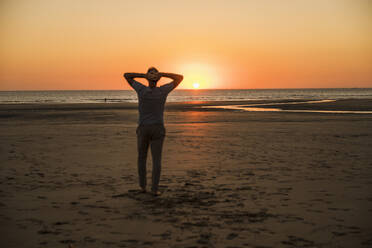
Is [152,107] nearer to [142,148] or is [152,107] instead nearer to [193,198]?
[142,148]

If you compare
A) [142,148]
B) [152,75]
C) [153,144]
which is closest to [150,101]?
[152,75]

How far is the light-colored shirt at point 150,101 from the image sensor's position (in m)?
7.18

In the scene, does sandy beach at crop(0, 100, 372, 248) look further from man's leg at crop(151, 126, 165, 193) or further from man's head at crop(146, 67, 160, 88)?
man's head at crop(146, 67, 160, 88)

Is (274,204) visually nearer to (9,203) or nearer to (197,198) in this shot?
(197,198)

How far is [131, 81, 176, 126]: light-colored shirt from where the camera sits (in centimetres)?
718

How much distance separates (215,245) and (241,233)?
22.3 inches

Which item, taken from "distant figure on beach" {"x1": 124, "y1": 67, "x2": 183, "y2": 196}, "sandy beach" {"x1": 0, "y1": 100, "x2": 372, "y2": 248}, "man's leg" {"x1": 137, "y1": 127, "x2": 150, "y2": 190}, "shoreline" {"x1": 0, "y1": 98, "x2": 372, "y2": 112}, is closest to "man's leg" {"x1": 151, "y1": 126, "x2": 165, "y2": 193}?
"distant figure on beach" {"x1": 124, "y1": 67, "x2": 183, "y2": 196}

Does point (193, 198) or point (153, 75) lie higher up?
point (153, 75)

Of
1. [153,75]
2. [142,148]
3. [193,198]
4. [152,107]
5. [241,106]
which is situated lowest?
[193,198]

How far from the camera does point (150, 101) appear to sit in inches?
284

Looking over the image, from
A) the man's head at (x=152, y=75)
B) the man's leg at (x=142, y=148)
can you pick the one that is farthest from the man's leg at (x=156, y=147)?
the man's head at (x=152, y=75)

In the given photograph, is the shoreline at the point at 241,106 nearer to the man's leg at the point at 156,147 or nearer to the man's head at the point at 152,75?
the man's leg at the point at 156,147

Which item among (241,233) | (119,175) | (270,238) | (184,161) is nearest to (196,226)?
(241,233)

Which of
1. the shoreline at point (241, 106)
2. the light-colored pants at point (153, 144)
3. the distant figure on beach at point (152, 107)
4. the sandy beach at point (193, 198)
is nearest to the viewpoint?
the sandy beach at point (193, 198)
